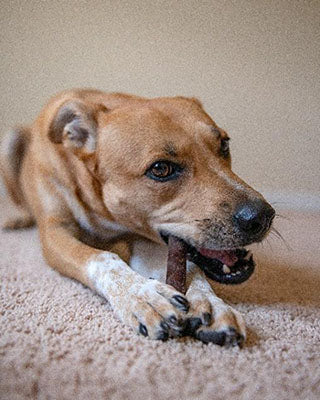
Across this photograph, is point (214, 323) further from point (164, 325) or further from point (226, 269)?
point (226, 269)

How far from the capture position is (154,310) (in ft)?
3.10

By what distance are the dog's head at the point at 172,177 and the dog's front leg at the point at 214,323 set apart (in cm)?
21

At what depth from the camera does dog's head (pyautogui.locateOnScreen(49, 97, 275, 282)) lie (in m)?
1.14

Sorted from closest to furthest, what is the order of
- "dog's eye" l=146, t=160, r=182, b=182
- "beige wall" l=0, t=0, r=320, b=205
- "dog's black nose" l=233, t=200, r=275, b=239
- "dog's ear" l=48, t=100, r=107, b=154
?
"dog's black nose" l=233, t=200, r=275, b=239 < "dog's eye" l=146, t=160, r=182, b=182 < "dog's ear" l=48, t=100, r=107, b=154 < "beige wall" l=0, t=0, r=320, b=205

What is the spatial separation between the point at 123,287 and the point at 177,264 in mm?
178

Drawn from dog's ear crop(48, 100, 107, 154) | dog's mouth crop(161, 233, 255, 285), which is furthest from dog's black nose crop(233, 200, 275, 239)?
dog's ear crop(48, 100, 107, 154)

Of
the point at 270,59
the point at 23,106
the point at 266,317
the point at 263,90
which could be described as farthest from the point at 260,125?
the point at 266,317

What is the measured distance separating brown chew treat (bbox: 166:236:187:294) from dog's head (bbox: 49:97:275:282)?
0.09 feet

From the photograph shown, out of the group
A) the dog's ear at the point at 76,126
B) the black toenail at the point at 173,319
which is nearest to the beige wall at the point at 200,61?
the dog's ear at the point at 76,126

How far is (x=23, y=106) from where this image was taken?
3100mm

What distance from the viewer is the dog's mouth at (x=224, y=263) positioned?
1164 millimetres

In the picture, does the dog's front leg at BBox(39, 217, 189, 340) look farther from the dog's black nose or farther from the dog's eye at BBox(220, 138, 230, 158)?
the dog's eye at BBox(220, 138, 230, 158)

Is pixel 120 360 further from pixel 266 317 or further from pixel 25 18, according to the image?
pixel 25 18

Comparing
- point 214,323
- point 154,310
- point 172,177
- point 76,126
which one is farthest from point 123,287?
point 76,126
